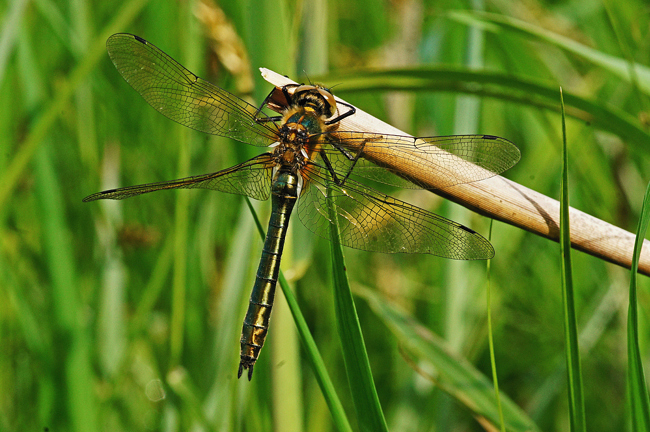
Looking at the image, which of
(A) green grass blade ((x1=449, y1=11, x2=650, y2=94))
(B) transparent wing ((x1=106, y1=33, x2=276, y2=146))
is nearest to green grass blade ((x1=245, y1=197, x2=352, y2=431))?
(B) transparent wing ((x1=106, y1=33, x2=276, y2=146))

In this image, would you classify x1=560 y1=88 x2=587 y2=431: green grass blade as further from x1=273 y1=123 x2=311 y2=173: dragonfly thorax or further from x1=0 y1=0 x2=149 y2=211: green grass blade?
x1=0 y1=0 x2=149 y2=211: green grass blade

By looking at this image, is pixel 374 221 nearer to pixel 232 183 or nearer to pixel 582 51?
pixel 232 183

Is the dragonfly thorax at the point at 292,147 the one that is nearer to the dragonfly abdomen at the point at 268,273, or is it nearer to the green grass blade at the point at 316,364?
the dragonfly abdomen at the point at 268,273

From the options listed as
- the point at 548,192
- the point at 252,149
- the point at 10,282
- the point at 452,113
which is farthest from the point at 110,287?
the point at 548,192

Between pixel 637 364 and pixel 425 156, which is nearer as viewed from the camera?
pixel 637 364

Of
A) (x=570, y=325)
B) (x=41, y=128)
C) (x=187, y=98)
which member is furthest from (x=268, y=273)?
(x=570, y=325)

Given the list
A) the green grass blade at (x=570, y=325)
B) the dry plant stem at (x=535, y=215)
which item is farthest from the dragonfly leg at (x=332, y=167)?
the green grass blade at (x=570, y=325)

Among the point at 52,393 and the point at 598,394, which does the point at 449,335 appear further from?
A: the point at 52,393
